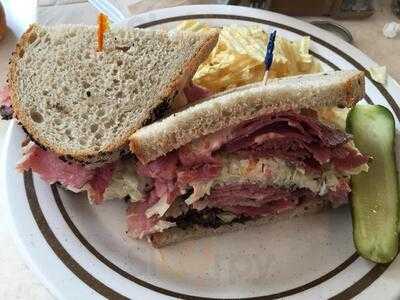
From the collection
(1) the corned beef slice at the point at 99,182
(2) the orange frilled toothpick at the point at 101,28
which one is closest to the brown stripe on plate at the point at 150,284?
(1) the corned beef slice at the point at 99,182

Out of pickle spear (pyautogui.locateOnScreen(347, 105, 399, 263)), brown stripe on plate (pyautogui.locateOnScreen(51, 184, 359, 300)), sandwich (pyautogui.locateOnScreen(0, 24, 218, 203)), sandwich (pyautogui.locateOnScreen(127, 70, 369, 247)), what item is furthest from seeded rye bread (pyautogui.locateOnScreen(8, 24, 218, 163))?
pickle spear (pyautogui.locateOnScreen(347, 105, 399, 263))

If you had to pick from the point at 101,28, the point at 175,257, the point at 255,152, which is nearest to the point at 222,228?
the point at 175,257

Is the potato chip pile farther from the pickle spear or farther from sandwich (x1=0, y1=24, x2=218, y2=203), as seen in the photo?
the pickle spear

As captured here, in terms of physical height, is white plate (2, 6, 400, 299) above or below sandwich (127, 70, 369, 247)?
below

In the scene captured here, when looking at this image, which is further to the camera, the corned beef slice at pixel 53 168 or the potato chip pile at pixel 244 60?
the potato chip pile at pixel 244 60

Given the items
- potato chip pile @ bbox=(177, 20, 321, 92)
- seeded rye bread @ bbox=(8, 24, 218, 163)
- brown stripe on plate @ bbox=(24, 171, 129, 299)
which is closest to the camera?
brown stripe on plate @ bbox=(24, 171, 129, 299)

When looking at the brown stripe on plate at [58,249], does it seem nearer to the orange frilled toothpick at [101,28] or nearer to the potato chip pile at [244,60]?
the orange frilled toothpick at [101,28]
